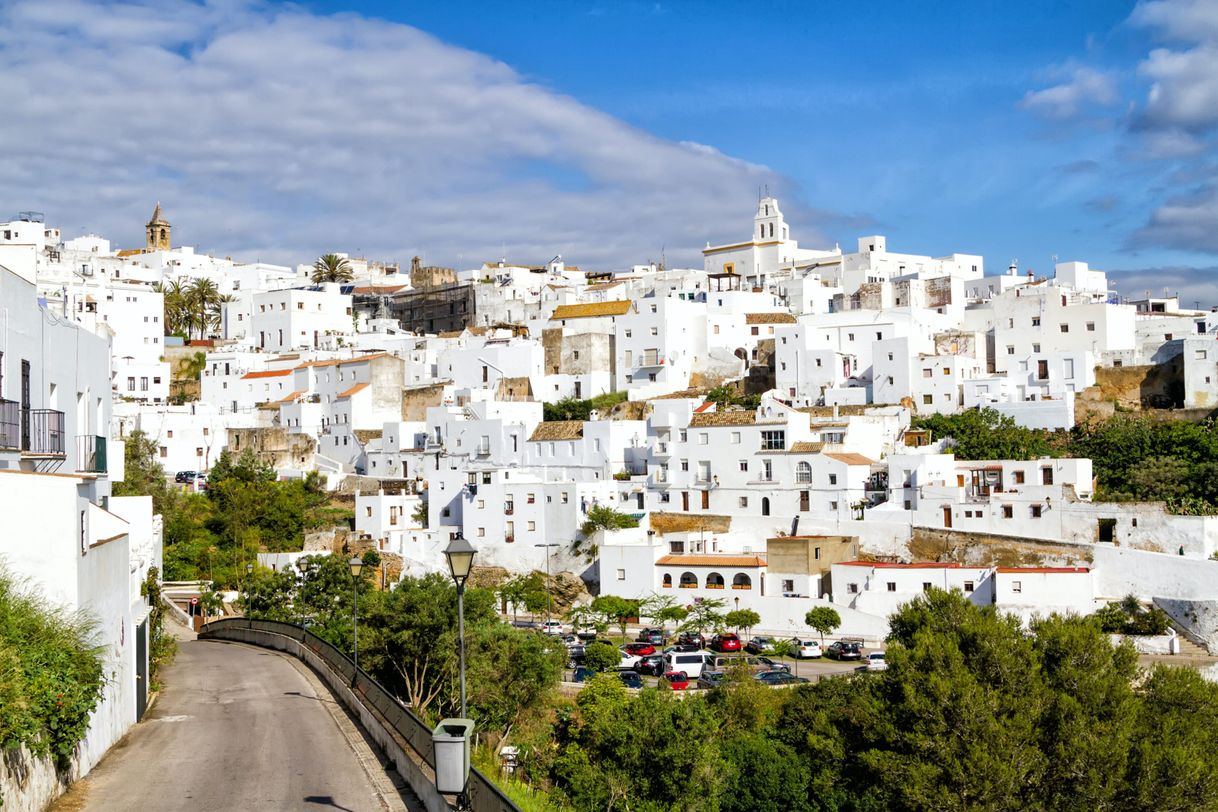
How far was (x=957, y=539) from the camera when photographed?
144 ft

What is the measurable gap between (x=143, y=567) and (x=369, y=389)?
4089cm

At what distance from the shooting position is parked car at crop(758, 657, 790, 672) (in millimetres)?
36416

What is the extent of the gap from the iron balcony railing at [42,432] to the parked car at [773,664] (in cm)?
A: 2336

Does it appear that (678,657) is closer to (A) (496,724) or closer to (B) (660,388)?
(A) (496,724)

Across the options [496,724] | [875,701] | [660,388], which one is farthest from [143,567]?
[660,388]

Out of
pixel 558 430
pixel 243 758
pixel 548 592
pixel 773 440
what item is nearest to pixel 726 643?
pixel 548 592

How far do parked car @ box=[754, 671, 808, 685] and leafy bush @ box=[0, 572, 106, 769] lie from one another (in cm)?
2430

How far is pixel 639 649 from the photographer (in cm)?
3919

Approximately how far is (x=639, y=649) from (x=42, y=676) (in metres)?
29.4

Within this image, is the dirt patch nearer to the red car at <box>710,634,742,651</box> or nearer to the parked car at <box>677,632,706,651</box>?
the red car at <box>710,634,742,651</box>

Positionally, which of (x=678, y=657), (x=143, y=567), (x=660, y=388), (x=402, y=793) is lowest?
(x=678, y=657)

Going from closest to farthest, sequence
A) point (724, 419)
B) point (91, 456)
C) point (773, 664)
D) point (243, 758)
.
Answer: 1. point (243, 758)
2. point (91, 456)
3. point (773, 664)
4. point (724, 419)

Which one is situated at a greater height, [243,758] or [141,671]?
[141,671]

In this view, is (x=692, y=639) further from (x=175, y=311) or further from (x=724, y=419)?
(x=175, y=311)
